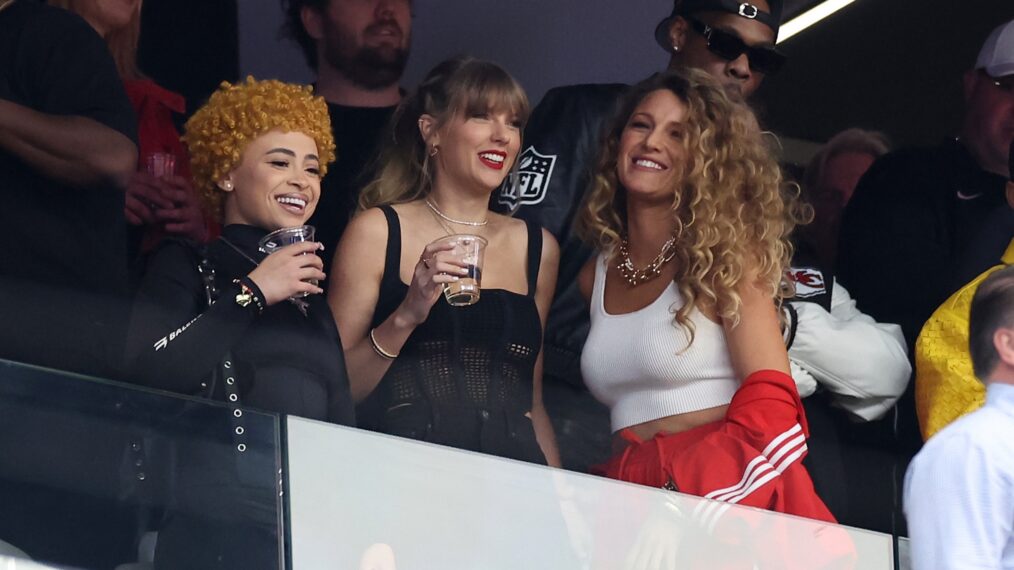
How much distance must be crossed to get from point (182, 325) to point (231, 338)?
0.09m

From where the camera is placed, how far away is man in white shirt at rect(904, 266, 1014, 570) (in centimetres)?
268

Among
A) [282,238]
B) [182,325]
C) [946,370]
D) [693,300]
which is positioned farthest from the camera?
[946,370]

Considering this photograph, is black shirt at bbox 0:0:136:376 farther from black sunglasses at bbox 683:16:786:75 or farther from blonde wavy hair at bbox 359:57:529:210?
black sunglasses at bbox 683:16:786:75

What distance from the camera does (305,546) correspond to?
9.75 ft

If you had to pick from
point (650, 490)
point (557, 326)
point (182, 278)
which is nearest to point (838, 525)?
point (650, 490)

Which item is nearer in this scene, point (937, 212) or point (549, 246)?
point (549, 246)

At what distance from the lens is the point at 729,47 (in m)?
3.71

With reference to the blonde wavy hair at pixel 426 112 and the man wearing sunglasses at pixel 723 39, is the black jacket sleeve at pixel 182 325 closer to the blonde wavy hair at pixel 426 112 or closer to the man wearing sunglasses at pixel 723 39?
the blonde wavy hair at pixel 426 112

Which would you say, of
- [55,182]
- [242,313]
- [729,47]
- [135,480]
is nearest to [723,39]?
[729,47]

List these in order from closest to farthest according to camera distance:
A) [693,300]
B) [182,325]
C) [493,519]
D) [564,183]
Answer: [182,325], [493,519], [693,300], [564,183]

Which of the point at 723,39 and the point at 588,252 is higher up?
the point at 723,39

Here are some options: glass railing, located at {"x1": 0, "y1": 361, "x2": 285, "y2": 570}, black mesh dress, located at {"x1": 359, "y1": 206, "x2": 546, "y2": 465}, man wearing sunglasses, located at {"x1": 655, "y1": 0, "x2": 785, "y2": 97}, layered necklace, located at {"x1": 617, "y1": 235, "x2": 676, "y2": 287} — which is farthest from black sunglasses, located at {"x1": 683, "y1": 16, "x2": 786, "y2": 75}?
glass railing, located at {"x1": 0, "y1": 361, "x2": 285, "y2": 570}

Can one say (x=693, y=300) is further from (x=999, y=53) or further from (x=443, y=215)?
(x=999, y=53)

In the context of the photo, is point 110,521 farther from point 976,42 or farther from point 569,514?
point 976,42
